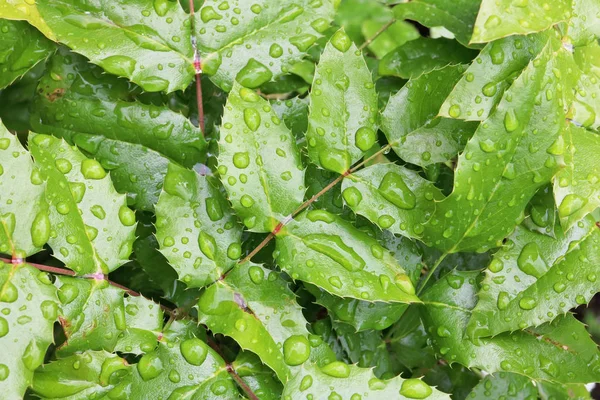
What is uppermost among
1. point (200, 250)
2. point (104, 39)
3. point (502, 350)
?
point (104, 39)

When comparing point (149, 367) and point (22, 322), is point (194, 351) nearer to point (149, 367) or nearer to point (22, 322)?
point (149, 367)

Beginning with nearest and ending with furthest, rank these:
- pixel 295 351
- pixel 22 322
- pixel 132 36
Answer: pixel 22 322 < pixel 295 351 < pixel 132 36

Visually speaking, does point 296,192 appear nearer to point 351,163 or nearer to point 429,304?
point 351,163

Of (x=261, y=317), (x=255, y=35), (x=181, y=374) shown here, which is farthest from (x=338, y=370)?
(x=255, y=35)

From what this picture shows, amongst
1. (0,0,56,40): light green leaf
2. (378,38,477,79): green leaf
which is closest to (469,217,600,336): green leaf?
(378,38,477,79): green leaf

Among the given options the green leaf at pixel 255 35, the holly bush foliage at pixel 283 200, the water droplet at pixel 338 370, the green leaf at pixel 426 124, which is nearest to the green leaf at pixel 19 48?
the holly bush foliage at pixel 283 200

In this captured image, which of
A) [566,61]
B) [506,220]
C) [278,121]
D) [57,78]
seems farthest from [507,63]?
[57,78]
